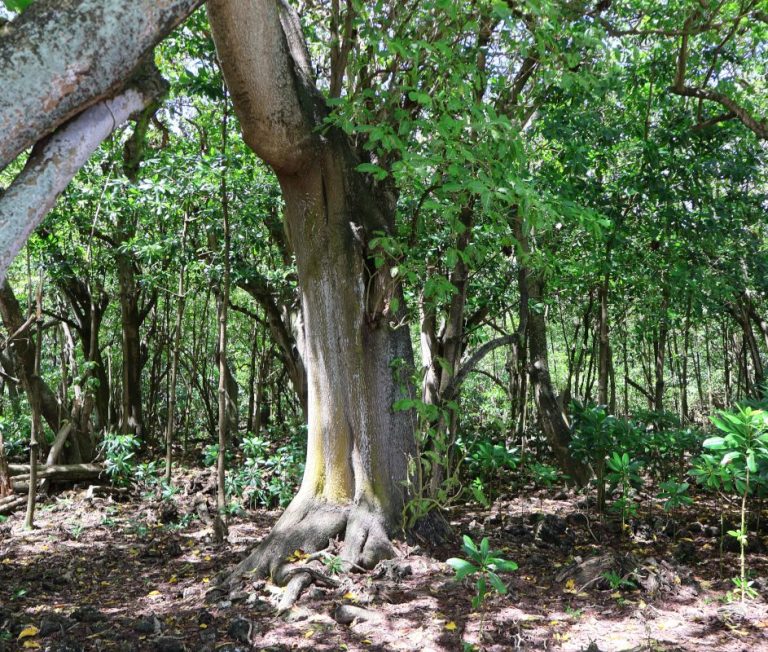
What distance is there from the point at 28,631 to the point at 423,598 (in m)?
2.45

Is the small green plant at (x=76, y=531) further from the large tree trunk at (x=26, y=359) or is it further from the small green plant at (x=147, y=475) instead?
the large tree trunk at (x=26, y=359)

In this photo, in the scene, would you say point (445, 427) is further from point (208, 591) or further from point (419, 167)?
point (419, 167)

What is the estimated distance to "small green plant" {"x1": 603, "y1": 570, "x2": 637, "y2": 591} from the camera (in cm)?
436

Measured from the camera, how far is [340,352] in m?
5.25

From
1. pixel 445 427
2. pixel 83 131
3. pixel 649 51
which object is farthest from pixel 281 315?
pixel 83 131

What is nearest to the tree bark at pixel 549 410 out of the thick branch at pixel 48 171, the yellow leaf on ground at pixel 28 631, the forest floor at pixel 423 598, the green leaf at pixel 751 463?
the forest floor at pixel 423 598

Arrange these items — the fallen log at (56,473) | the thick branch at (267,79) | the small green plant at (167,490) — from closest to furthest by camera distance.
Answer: the thick branch at (267,79) → the small green plant at (167,490) → the fallen log at (56,473)

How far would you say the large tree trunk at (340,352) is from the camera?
16.7ft

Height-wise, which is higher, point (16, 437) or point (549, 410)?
point (549, 410)

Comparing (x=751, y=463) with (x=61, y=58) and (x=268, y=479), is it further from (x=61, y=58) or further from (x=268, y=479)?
(x=268, y=479)

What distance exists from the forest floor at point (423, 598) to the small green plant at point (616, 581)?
55mm

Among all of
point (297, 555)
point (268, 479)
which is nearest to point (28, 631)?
point (297, 555)

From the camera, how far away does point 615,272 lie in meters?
8.11

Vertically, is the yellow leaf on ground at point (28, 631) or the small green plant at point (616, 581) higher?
the small green plant at point (616, 581)
